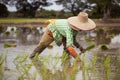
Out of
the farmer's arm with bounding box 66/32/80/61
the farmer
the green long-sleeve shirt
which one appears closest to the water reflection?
the farmer

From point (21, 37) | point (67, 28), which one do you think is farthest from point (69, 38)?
point (21, 37)

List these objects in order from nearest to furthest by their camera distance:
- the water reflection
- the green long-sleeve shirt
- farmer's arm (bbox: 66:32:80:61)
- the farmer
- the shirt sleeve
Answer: farmer's arm (bbox: 66:32:80:61)
the shirt sleeve
the farmer
the green long-sleeve shirt
the water reflection

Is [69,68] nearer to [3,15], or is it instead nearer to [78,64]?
[78,64]

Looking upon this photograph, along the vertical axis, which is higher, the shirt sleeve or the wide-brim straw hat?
the wide-brim straw hat

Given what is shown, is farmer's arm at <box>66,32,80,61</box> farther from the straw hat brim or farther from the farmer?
the straw hat brim

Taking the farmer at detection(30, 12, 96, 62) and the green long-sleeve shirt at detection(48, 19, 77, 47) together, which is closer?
the farmer at detection(30, 12, 96, 62)

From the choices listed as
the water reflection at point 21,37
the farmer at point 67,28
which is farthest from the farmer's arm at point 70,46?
the water reflection at point 21,37

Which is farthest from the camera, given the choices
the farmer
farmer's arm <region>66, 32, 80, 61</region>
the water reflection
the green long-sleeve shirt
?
the water reflection

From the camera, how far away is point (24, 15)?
53656mm

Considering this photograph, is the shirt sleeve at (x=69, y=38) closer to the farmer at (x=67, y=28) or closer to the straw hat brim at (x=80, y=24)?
the farmer at (x=67, y=28)

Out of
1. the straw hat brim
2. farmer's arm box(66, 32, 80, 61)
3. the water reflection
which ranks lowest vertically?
the water reflection

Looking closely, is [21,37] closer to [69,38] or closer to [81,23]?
[81,23]

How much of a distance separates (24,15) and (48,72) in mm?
46538

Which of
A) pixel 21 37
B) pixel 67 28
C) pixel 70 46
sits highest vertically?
pixel 67 28
